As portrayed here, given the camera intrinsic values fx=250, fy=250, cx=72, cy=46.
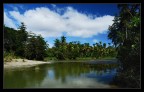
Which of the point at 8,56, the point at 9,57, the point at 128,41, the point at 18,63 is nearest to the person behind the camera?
the point at 128,41

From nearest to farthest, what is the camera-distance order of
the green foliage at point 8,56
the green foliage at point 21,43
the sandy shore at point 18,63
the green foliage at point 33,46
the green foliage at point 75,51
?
the green foliage at point 8,56, the sandy shore at point 18,63, the green foliage at point 21,43, the green foliage at point 33,46, the green foliage at point 75,51

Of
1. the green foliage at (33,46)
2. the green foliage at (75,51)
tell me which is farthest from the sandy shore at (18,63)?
the green foliage at (75,51)

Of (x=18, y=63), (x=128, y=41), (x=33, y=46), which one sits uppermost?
(x=128, y=41)

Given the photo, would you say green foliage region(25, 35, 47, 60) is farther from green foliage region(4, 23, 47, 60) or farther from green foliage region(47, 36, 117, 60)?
green foliage region(47, 36, 117, 60)

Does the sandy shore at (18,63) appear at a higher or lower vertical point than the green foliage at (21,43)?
lower

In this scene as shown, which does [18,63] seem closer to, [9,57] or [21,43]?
[21,43]

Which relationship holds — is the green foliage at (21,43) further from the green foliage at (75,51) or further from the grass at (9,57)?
the green foliage at (75,51)

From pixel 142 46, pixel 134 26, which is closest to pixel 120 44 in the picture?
pixel 134 26

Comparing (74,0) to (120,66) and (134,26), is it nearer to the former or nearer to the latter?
(134,26)

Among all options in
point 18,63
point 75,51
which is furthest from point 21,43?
point 75,51

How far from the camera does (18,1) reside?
5207 millimetres

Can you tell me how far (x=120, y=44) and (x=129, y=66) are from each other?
1.04 meters

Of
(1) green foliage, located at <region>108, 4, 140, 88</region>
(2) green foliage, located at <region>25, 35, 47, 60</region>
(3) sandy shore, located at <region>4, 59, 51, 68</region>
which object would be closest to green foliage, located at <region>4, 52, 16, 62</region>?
(3) sandy shore, located at <region>4, 59, 51, 68</region>

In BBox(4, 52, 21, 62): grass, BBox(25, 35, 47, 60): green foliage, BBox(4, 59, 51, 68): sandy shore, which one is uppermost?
BBox(25, 35, 47, 60): green foliage
